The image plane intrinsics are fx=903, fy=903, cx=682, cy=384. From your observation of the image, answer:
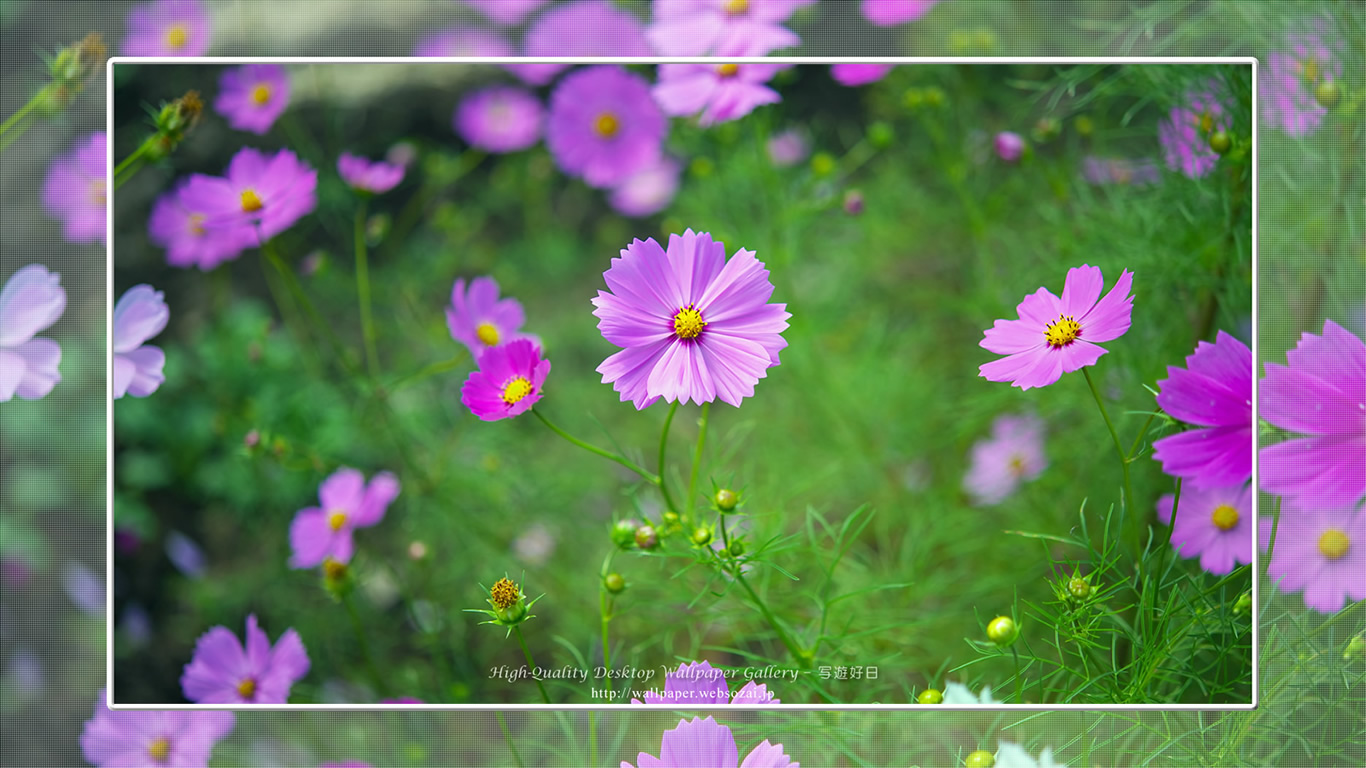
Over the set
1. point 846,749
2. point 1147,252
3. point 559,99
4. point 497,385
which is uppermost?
point 559,99

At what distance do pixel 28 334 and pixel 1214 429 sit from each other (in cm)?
82

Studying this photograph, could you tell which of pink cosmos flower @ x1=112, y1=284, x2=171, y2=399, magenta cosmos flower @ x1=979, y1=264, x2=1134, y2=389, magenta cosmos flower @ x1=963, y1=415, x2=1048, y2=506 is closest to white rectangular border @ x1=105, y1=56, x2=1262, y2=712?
pink cosmos flower @ x1=112, y1=284, x2=171, y2=399

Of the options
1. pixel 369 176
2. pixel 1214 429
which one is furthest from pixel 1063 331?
pixel 369 176

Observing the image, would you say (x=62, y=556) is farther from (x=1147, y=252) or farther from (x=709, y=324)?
(x=1147, y=252)

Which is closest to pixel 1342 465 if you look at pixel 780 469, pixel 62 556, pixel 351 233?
pixel 780 469

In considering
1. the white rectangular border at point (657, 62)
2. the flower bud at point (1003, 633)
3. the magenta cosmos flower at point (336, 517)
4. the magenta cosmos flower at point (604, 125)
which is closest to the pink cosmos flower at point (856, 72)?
the white rectangular border at point (657, 62)

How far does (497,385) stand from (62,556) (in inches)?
17.8

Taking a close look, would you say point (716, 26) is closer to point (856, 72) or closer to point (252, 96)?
point (856, 72)

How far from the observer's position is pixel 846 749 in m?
0.64

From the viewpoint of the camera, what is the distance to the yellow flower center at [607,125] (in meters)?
0.77

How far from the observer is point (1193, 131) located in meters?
0.63

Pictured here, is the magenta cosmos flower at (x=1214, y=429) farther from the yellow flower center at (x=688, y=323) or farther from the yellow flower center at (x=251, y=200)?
the yellow flower center at (x=251, y=200)

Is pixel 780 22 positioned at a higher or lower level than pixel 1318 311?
higher

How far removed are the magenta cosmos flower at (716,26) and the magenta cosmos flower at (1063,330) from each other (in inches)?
10.3
